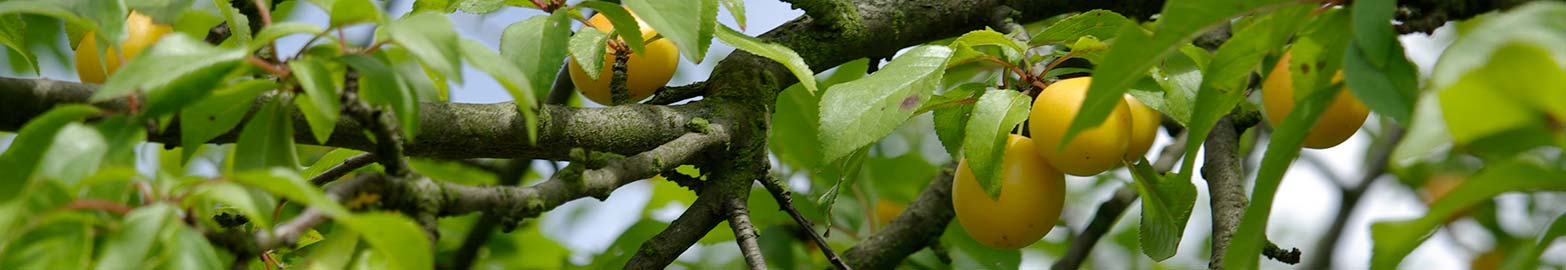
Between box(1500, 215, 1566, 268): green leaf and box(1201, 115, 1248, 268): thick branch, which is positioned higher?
box(1500, 215, 1566, 268): green leaf

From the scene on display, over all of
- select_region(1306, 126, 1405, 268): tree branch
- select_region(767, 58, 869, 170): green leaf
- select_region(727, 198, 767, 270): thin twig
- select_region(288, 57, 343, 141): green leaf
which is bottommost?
select_region(1306, 126, 1405, 268): tree branch

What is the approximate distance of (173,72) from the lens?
652mm

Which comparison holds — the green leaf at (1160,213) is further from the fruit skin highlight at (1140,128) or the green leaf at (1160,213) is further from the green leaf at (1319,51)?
the green leaf at (1319,51)

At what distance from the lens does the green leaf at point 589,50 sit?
3.45 ft

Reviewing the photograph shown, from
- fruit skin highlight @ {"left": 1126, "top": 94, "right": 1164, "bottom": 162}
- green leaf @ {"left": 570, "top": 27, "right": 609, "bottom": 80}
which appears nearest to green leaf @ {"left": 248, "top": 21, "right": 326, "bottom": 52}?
green leaf @ {"left": 570, "top": 27, "right": 609, "bottom": 80}

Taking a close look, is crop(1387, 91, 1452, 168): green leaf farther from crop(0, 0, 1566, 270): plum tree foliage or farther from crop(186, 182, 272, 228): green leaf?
crop(186, 182, 272, 228): green leaf

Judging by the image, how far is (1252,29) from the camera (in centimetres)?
80

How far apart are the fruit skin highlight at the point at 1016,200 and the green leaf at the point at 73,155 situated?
74cm

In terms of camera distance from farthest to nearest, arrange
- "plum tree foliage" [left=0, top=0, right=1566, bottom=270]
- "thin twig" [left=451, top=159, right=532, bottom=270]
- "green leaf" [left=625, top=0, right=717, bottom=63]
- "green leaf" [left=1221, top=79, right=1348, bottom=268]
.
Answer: "thin twig" [left=451, top=159, right=532, bottom=270]
"green leaf" [left=625, top=0, right=717, bottom=63]
"green leaf" [left=1221, top=79, right=1348, bottom=268]
"plum tree foliage" [left=0, top=0, right=1566, bottom=270]

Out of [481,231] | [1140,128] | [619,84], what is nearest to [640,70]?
[619,84]

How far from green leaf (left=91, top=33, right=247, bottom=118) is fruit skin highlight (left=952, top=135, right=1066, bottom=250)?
687mm

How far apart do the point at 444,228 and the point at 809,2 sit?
1242 mm

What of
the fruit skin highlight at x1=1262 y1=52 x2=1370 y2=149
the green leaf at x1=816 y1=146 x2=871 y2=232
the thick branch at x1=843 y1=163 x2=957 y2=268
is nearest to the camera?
the fruit skin highlight at x1=1262 y1=52 x2=1370 y2=149

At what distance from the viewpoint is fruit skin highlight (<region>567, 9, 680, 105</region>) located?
1.30 meters
